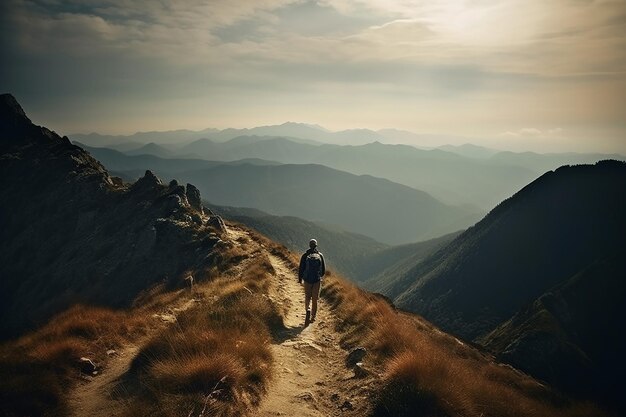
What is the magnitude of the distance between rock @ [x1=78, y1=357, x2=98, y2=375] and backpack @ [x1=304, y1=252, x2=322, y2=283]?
8.49m

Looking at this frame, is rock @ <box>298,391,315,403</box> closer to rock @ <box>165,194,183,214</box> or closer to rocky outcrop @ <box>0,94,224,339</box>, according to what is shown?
rocky outcrop @ <box>0,94,224,339</box>

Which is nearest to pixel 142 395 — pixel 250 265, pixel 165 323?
pixel 165 323

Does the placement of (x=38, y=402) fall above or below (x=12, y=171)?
below

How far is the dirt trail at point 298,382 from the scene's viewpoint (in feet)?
28.4

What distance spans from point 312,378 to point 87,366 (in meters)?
6.35

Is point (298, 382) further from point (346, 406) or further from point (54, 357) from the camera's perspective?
point (54, 357)

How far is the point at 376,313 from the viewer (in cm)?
1524

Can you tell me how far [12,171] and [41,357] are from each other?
66145mm

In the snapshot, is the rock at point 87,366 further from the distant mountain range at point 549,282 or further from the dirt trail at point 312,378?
the distant mountain range at point 549,282

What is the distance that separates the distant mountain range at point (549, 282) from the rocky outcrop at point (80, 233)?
94461 millimetres

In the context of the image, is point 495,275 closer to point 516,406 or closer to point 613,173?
point 613,173

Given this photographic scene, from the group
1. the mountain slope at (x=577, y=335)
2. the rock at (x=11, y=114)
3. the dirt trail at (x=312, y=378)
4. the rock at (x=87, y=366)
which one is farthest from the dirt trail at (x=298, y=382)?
the mountain slope at (x=577, y=335)

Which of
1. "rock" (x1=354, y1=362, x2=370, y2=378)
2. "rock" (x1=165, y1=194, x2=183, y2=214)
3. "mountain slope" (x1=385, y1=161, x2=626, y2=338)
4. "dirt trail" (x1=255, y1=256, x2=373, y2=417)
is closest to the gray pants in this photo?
"dirt trail" (x1=255, y1=256, x2=373, y2=417)

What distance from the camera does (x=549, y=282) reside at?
144250mm
